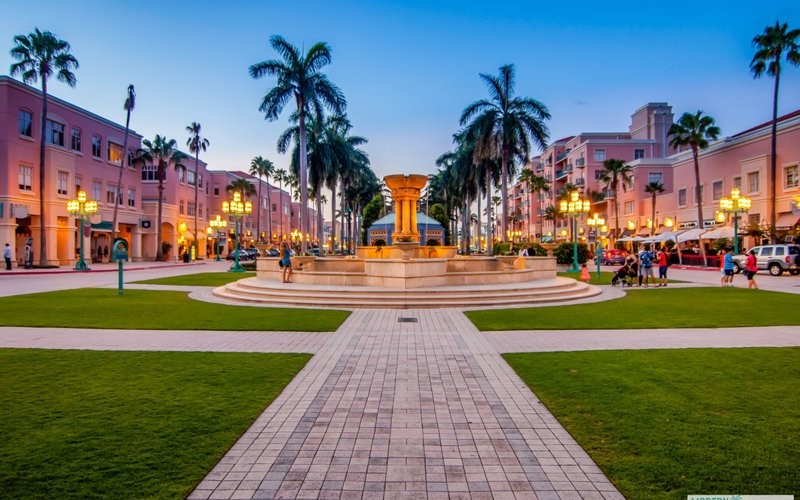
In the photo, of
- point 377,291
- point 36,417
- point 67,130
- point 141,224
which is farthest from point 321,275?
point 141,224

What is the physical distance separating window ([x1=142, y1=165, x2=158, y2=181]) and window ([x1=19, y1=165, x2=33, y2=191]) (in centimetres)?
2376

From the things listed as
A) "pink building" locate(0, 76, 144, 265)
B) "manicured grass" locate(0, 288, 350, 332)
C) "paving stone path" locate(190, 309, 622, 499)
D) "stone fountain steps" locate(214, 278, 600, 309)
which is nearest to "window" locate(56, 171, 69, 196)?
"pink building" locate(0, 76, 144, 265)

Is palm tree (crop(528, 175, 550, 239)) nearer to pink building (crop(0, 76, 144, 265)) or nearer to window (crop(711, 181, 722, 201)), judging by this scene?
window (crop(711, 181, 722, 201))

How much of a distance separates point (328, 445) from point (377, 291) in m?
12.0

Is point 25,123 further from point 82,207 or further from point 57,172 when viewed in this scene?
point 82,207

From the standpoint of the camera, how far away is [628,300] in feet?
57.3

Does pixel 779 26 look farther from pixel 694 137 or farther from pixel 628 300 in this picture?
pixel 628 300

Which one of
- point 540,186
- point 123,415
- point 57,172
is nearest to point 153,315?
point 123,415

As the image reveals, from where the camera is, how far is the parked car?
2897cm

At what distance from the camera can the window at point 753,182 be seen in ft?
129

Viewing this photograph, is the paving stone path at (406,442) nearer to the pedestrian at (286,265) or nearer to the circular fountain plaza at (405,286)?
the circular fountain plaza at (405,286)

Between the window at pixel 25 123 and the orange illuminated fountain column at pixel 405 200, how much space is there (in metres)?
32.2

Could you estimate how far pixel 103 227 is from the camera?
48.8 meters

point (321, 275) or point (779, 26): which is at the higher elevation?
point (779, 26)
